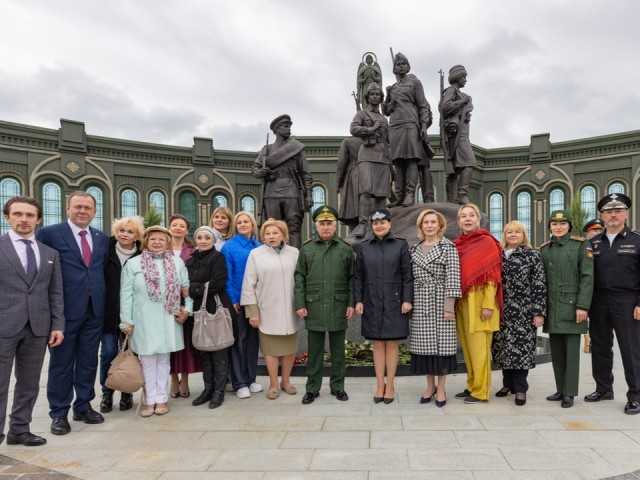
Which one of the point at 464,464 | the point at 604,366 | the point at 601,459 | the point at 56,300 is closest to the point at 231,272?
the point at 56,300

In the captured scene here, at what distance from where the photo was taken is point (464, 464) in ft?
11.0

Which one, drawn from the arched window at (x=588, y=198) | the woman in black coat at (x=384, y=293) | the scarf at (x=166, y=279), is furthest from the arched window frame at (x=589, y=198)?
the scarf at (x=166, y=279)

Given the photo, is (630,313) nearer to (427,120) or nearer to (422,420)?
(422,420)

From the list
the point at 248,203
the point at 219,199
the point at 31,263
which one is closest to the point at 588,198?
the point at 248,203

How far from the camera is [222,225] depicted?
586cm

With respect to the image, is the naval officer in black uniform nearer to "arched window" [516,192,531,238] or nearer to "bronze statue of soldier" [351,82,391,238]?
"bronze statue of soldier" [351,82,391,238]

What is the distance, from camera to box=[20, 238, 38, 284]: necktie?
394 centimetres

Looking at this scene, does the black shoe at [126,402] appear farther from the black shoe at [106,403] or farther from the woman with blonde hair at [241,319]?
the woman with blonde hair at [241,319]

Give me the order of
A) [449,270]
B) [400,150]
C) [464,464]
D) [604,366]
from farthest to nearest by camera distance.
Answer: [400,150] < [604,366] < [449,270] < [464,464]

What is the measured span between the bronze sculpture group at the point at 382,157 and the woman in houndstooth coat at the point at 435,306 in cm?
322

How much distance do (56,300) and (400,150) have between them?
592 cm

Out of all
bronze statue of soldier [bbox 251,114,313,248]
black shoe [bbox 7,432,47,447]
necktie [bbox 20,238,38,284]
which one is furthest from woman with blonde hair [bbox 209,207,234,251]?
black shoe [bbox 7,432,47,447]

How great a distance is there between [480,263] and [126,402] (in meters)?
3.91

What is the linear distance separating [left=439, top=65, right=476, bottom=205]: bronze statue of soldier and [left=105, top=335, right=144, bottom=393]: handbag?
6.30 m
